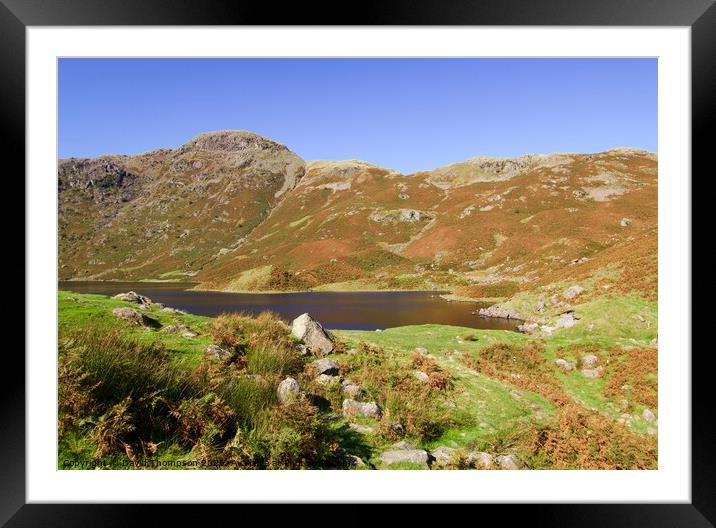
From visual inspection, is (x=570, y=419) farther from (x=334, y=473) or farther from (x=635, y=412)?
(x=334, y=473)

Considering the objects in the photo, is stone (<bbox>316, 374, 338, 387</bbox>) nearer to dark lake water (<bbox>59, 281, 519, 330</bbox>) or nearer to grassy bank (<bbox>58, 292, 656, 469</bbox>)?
grassy bank (<bbox>58, 292, 656, 469</bbox>)

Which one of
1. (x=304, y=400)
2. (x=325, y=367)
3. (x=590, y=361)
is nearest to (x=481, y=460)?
(x=304, y=400)

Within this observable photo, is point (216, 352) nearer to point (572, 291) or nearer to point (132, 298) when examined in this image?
point (132, 298)

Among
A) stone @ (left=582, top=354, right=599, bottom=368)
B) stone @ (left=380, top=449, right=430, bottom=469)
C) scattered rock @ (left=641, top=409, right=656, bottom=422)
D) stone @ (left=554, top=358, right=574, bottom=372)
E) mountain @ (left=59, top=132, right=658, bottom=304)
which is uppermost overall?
mountain @ (left=59, top=132, right=658, bottom=304)

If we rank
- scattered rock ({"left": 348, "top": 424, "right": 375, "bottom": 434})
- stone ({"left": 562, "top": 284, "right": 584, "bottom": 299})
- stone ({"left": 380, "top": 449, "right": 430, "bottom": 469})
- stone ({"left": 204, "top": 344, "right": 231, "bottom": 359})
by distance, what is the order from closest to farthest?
stone ({"left": 380, "top": 449, "right": 430, "bottom": 469}) < scattered rock ({"left": 348, "top": 424, "right": 375, "bottom": 434}) < stone ({"left": 204, "top": 344, "right": 231, "bottom": 359}) < stone ({"left": 562, "top": 284, "right": 584, "bottom": 299})

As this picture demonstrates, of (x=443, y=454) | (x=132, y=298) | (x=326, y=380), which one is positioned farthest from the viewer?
(x=132, y=298)

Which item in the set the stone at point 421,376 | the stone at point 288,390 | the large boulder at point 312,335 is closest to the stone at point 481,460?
the stone at point 421,376

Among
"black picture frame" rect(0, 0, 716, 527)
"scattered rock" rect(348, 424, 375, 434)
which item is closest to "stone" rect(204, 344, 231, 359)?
"black picture frame" rect(0, 0, 716, 527)
